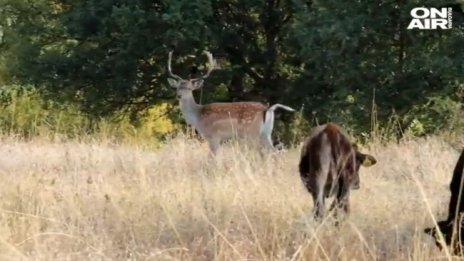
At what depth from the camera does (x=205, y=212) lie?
236 inches

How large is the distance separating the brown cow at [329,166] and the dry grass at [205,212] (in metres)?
0.18

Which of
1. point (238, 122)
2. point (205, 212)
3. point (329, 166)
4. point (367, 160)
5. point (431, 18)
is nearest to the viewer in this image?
point (329, 166)

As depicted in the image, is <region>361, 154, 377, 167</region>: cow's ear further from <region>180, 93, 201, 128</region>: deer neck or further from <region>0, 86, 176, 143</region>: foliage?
<region>0, 86, 176, 143</region>: foliage

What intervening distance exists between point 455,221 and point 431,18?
11.4m

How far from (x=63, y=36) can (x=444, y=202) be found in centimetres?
1524

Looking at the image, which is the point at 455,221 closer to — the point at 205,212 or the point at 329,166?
the point at 329,166

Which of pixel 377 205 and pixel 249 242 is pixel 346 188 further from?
pixel 249 242

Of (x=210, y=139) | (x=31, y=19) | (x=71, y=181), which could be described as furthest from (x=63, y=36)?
(x=71, y=181)

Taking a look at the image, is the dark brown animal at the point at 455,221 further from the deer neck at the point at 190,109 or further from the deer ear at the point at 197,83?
the deer ear at the point at 197,83

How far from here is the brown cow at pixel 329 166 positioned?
577cm

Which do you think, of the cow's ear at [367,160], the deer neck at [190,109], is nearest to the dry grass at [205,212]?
the cow's ear at [367,160]

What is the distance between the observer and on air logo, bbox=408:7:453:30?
14586 millimetres

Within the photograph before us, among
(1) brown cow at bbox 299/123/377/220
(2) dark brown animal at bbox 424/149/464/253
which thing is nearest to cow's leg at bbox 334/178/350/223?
(1) brown cow at bbox 299/123/377/220

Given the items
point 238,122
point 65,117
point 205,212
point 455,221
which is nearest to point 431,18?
point 238,122
